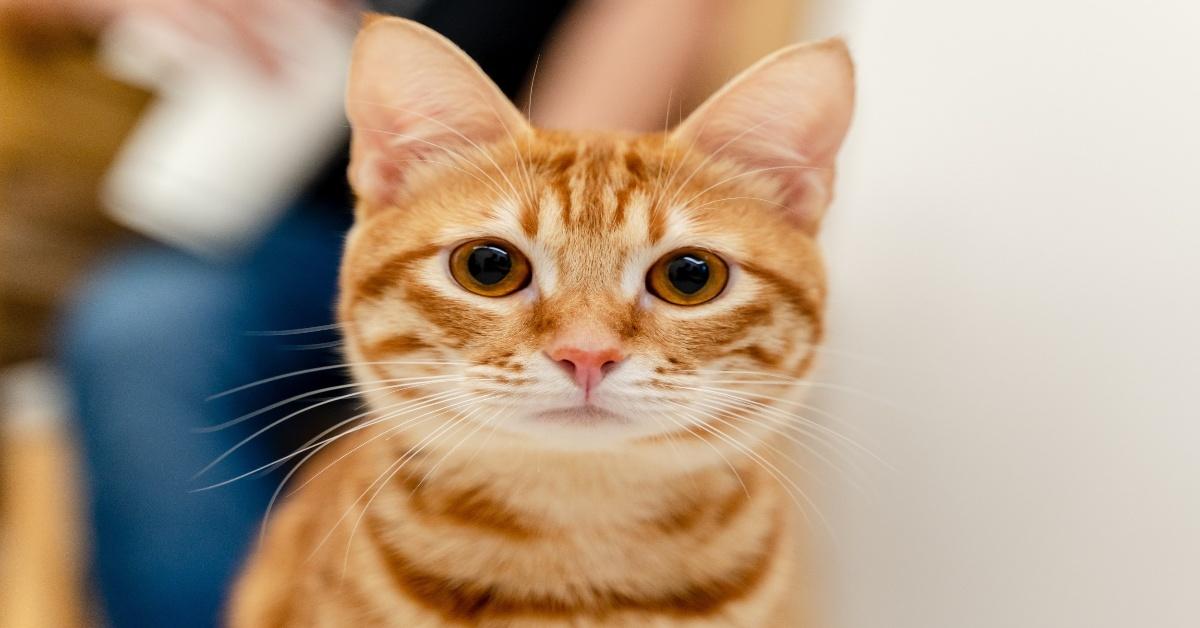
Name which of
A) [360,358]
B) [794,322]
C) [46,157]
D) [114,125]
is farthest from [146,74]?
[794,322]

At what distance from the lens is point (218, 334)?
125 cm

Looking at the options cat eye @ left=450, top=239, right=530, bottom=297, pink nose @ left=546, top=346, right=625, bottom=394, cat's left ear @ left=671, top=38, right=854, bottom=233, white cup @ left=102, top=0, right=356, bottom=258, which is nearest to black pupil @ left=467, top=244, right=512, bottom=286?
cat eye @ left=450, top=239, right=530, bottom=297

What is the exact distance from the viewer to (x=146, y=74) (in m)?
1.36

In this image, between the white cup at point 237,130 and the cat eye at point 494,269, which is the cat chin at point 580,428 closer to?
the cat eye at point 494,269

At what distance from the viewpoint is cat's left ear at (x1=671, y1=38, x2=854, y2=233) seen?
74 cm

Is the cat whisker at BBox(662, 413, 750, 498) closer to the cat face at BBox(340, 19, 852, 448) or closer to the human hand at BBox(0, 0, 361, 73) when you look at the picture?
the cat face at BBox(340, 19, 852, 448)

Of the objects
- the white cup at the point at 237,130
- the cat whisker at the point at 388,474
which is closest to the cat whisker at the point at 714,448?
the cat whisker at the point at 388,474

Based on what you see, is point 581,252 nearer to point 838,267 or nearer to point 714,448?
point 714,448

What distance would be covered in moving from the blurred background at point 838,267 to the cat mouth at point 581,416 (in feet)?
1.13

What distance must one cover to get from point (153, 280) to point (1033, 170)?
4.11ft

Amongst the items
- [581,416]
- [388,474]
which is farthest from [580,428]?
[388,474]

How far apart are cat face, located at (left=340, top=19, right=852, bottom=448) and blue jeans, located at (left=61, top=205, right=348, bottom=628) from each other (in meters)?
0.48

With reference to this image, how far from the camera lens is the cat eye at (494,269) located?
0.77 m

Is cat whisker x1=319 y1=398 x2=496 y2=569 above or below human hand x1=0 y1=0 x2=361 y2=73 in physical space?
below
